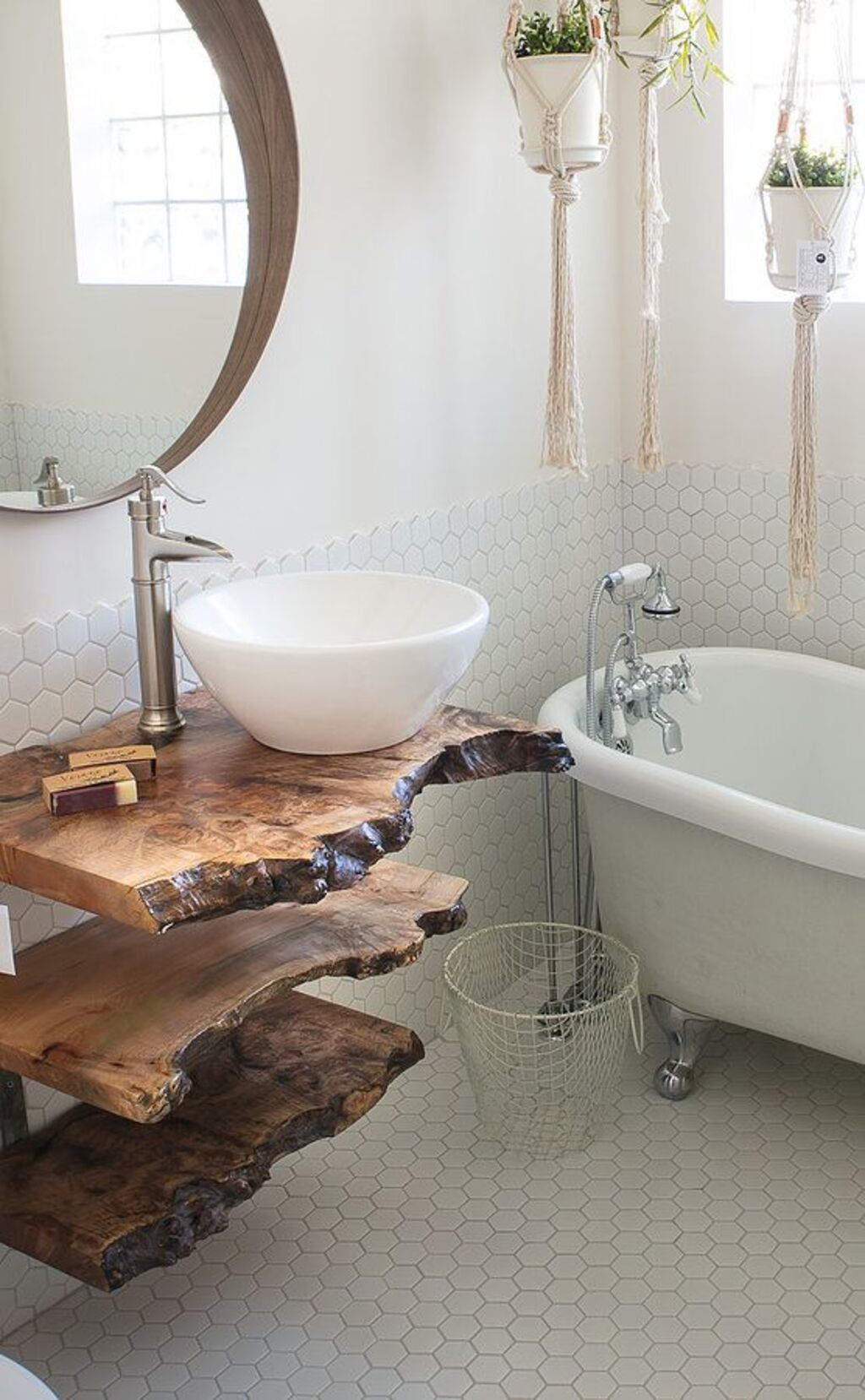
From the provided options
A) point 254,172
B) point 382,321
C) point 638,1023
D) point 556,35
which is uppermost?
point 556,35

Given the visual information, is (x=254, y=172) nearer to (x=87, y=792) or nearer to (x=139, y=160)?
(x=139, y=160)

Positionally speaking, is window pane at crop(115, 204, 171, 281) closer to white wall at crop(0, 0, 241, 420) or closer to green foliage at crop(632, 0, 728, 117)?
white wall at crop(0, 0, 241, 420)

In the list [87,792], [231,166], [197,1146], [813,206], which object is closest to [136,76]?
[231,166]

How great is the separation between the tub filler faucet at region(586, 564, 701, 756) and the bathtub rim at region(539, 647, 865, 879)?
0.06m

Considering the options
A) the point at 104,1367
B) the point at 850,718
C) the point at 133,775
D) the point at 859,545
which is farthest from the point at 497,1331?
the point at 859,545

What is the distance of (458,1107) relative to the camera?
10.5 ft

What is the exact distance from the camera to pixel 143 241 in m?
2.37

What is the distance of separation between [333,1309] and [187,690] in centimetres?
101

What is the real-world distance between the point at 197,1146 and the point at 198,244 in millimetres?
1300

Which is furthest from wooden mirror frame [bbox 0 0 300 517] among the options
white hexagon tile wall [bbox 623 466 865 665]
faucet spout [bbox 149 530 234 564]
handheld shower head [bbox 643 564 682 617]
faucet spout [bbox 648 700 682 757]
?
white hexagon tile wall [bbox 623 466 865 665]

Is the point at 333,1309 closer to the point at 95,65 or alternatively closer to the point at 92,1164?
the point at 92,1164

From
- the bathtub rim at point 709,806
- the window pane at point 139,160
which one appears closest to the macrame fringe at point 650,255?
the bathtub rim at point 709,806

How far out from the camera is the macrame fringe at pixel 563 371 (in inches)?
125

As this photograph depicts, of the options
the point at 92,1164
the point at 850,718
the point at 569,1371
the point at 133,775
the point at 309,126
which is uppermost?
the point at 309,126
